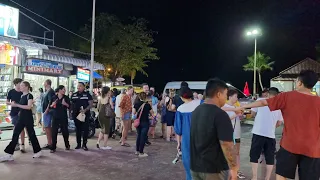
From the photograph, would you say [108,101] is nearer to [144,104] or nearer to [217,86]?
[144,104]

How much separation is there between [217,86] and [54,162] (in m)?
5.45

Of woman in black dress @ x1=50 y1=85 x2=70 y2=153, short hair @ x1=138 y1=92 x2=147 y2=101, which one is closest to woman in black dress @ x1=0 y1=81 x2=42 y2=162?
woman in black dress @ x1=50 y1=85 x2=70 y2=153

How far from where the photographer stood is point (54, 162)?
24.3 feet

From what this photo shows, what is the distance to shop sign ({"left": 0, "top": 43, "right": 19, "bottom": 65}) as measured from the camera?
12.0 meters

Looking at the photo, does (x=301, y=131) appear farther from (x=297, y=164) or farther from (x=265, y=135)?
(x=265, y=135)

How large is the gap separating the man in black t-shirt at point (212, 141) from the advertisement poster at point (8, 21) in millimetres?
10271

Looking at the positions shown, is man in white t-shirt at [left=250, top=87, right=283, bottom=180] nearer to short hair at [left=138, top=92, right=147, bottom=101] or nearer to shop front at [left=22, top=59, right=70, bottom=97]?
short hair at [left=138, top=92, right=147, bottom=101]

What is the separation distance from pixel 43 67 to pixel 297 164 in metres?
12.6

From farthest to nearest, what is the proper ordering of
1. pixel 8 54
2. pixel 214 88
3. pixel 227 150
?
pixel 8 54 < pixel 214 88 < pixel 227 150

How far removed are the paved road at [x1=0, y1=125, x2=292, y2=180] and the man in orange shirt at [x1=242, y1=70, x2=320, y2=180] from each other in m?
2.80

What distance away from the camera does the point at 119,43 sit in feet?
102

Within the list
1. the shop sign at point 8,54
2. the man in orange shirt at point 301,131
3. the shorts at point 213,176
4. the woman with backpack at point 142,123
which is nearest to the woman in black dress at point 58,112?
the woman with backpack at point 142,123

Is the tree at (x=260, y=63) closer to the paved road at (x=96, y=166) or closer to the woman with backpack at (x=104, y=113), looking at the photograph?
the paved road at (x=96, y=166)

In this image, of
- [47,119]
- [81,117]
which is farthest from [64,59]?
[81,117]
